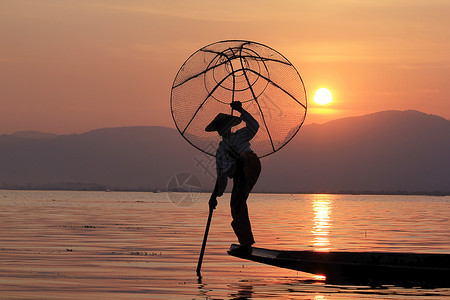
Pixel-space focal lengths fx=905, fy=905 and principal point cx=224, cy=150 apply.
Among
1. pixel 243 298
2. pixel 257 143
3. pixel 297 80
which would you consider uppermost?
pixel 297 80

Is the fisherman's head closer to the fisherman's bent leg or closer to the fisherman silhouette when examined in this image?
the fisherman silhouette

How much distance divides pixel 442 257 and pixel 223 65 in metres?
6.25

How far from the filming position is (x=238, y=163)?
18938mm

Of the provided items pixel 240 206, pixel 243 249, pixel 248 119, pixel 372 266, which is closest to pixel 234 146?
pixel 248 119

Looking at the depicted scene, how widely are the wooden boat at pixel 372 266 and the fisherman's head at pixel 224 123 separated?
247 centimetres

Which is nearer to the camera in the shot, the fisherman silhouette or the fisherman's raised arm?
the fisherman's raised arm

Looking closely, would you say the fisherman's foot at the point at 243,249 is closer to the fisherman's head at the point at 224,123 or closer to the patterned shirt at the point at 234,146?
the patterned shirt at the point at 234,146

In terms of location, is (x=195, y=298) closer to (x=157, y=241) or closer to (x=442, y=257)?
(x=442, y=257)

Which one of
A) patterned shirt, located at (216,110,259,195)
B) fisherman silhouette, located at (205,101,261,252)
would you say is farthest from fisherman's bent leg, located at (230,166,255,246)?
patterned shirt, located at (216,110,259,195)

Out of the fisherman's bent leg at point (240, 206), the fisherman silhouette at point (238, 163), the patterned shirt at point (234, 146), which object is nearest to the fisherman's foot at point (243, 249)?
the fisherman silhouette at point (238, 163)

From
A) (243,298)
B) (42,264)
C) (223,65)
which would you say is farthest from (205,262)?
(243,298)

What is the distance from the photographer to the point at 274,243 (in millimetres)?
31953

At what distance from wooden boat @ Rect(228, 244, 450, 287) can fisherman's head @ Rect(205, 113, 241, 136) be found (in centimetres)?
247

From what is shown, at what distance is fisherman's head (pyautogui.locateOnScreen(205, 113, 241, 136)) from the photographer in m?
19.2
